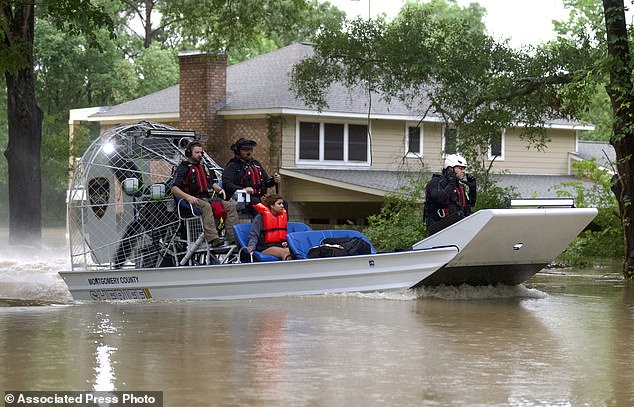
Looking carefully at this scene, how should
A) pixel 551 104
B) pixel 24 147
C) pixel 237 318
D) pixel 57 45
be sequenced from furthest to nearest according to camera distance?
pixel 57 45 < pixel 24 147 < pixel 551 104 < pixel 237 318

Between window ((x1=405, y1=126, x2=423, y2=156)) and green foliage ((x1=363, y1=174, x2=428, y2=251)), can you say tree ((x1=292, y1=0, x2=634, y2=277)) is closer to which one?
green foliage ((x1=363, y1=174, x2=428, y2=251))

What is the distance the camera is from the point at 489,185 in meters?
27.2

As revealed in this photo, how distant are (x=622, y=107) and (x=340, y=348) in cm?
1099

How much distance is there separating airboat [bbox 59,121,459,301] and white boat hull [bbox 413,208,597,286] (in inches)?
10.2

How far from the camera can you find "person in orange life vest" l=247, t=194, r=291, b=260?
57.1ft

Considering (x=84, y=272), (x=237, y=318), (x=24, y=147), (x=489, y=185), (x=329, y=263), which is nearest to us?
(x=237, y=318)

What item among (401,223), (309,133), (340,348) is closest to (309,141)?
(309,133)

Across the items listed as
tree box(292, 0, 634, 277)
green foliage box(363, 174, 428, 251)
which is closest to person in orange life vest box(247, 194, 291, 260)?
tree box(292, 0, 634, 277)

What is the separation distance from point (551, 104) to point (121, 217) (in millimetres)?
10721

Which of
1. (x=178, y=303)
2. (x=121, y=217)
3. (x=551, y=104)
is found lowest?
(x=178, y=303)

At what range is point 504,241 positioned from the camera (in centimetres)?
1683

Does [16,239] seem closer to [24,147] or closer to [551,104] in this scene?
[24,147]

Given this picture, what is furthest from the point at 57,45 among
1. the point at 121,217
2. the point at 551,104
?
the point at 121,217

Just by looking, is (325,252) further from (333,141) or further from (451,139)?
(333,141)
